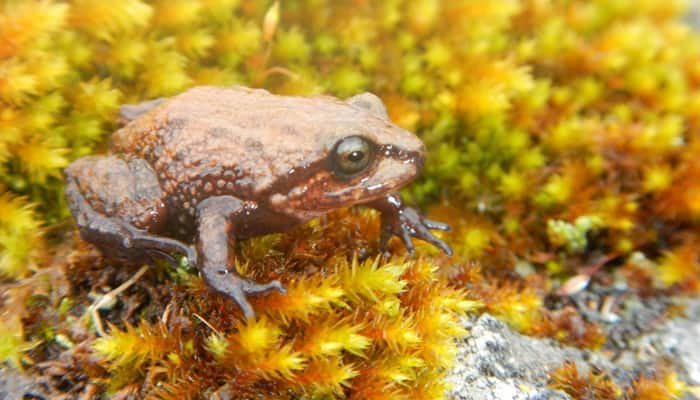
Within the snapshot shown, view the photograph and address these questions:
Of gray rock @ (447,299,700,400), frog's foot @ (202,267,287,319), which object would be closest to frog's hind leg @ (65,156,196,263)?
frog's foot @ (202,267,287,319)

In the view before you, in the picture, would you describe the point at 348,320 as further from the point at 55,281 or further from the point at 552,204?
the point at 552,204

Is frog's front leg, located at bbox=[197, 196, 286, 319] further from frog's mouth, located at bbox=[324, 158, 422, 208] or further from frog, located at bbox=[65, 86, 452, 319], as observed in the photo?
frog's mouth, located at bbox=[324, 158, 422, 208]

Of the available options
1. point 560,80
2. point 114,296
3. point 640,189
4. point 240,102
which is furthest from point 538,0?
point 114,296

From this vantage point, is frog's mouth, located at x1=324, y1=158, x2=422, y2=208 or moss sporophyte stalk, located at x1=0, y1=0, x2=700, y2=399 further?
frog's mouth, located at x1=324, y1=158, x2=422, y2=208

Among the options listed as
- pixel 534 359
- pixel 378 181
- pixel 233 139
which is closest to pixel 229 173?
pixel 233 139

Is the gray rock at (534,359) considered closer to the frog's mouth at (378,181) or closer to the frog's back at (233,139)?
the frog's mouth at (378,181)

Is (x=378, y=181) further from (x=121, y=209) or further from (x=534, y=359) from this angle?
(x=121, y=209)

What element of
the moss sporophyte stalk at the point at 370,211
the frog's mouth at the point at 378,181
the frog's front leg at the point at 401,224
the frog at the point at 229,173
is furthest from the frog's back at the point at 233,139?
the frog's front leg at the point at 401,224
